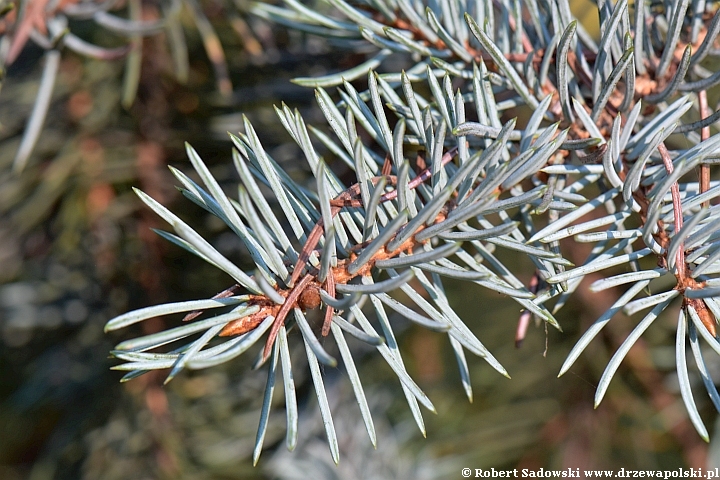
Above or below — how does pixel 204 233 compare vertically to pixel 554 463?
above

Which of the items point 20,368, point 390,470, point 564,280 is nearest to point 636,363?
point 390,470

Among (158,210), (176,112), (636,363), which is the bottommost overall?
(636,363)

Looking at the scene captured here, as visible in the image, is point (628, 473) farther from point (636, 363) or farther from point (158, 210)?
point (158, 210)

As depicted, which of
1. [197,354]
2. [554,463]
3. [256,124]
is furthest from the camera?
[554,463]

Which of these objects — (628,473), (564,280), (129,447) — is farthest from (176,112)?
(628,473)

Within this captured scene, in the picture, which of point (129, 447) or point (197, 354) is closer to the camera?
point (197, 354)

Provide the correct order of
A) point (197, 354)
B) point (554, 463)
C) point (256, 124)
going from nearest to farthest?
point (197, 354)
point (256, 124)
point (554, 463)
